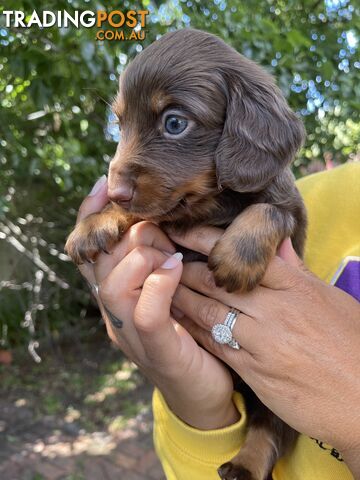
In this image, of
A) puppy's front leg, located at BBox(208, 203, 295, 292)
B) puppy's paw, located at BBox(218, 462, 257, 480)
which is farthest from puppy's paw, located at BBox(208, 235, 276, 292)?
puppy's paw, located at BBox(218, 462, 257, 480)

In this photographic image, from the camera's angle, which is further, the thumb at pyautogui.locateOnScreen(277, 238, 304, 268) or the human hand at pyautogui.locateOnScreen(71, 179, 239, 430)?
the thumb at pyautogui.locateOnScreen(277, 238, 304, 268)

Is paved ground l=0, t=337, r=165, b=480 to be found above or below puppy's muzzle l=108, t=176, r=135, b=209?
below

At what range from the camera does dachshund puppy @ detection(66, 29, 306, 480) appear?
5.46 feet

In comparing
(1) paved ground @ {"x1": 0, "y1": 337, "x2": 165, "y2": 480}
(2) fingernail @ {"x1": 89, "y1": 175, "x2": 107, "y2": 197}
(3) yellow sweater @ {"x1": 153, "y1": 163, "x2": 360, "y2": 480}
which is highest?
(2) fingernail @ {"x1": 89, "y1": 175, "x2": 107, "y2": 197}

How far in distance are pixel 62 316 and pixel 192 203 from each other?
5158mm

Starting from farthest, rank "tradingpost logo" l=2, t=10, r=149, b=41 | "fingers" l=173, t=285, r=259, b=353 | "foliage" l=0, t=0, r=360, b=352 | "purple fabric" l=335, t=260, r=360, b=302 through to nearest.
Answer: "foliage" l=0, t=0, r=360, b=352, "tradingpost logo" l=2, t=10, r=149, b=41, "purple fabric" l=335, t=260, r=360, b=302, "fingers" l=173, t=285, r=259, b=353

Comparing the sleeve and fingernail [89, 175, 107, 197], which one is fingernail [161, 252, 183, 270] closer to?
fingernail [89, 175, 107, 197]

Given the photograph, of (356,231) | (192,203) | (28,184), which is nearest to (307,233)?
(356,231)

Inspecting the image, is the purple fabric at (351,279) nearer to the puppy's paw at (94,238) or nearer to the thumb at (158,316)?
the thumb at (158,316)

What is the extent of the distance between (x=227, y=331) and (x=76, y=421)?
12.4 ft

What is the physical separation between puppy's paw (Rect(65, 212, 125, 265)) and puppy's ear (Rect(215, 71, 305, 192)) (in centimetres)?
47

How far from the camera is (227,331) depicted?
1.70 metres

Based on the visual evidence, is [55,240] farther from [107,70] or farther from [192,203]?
[192,203]

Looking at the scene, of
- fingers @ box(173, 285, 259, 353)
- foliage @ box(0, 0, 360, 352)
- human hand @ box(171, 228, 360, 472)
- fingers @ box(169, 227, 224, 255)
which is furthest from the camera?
foliage @ box(0, 0, 360, 352)
